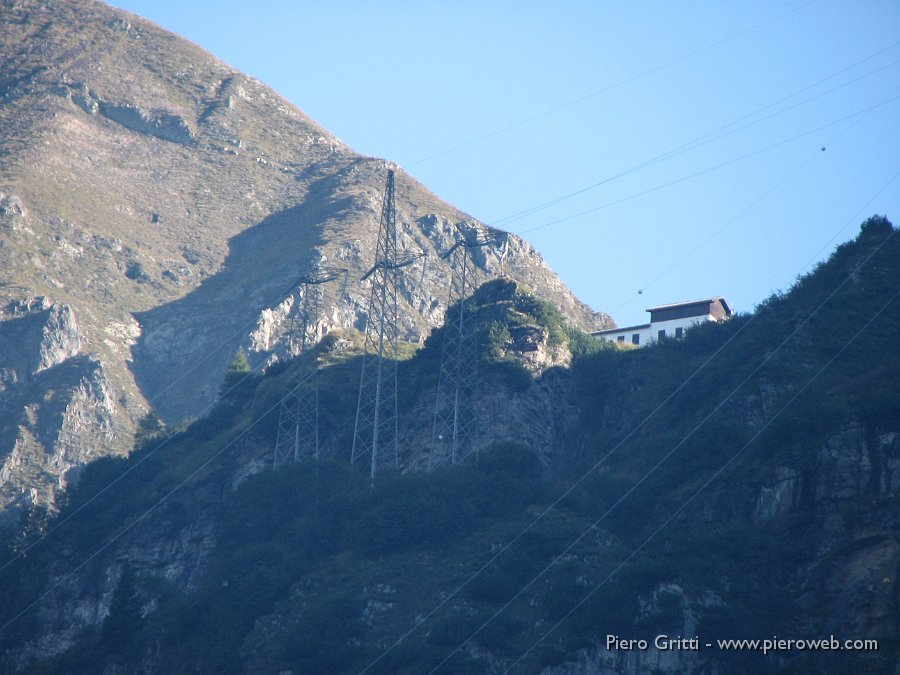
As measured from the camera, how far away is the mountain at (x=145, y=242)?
124 m

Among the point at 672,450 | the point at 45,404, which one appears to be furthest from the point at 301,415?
the point at 45,404

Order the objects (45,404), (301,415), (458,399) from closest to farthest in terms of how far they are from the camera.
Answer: (458,399) < (301,415) < (45,404)

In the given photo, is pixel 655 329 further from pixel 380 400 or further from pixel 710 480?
pixel 710 480

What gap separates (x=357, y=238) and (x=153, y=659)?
8336cm

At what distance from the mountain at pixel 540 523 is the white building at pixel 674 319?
6.69m

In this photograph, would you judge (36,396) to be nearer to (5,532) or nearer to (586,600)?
(5,532)

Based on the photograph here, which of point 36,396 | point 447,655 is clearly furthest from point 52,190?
point 447,655

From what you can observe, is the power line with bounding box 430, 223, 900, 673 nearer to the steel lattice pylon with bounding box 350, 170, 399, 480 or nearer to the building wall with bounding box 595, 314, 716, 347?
the steel lattice pylon with bounding box 350, 170, 399, 480

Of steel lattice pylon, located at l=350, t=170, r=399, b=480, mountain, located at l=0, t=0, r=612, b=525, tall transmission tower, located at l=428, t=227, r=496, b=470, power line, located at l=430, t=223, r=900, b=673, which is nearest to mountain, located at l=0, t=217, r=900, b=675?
power line, located at l=430, t=223, r=900, b=673

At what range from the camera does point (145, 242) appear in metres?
159

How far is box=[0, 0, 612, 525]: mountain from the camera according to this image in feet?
406

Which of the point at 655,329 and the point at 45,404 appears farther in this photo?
the point at 45,404

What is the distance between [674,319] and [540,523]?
32.6m

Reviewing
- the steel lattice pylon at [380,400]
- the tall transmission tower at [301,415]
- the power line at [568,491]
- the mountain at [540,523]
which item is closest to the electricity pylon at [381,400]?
the steel lattice pylon at [380,400]
